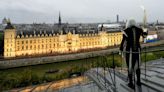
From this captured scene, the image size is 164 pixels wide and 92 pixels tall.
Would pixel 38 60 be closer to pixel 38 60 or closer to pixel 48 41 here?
pixel 38 60

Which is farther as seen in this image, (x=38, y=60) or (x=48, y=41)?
(x=48, y=41)

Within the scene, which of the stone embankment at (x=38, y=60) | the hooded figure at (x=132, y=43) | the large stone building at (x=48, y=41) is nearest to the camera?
the hooded figure at (x=132, y=43)

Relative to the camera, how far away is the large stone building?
44.5 meters

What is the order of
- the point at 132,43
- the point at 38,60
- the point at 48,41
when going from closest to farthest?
the point at 132,43
the point at 38,60
the point at 48,41

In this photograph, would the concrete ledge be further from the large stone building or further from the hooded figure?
the hooded figure

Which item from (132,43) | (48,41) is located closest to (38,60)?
(48,41)

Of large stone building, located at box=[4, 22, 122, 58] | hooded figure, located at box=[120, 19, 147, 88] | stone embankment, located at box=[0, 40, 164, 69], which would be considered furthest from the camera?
large stone building, located at box=[4, 22, 122, 58]

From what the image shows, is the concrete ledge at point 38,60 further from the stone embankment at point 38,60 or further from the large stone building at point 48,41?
the large stone building at point 48,41

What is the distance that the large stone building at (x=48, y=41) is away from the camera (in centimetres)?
4453

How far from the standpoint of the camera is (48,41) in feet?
159

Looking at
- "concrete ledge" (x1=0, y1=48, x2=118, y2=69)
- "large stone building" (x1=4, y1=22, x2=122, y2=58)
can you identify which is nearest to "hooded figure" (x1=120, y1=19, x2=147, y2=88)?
"concrete ledge" (x1=0, y1=48, x2=118, y2=69)

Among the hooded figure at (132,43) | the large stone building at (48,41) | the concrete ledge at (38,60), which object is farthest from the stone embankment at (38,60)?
the hooded figure at (132,43)

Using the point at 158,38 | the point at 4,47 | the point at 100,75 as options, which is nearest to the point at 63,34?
the point at 4,47

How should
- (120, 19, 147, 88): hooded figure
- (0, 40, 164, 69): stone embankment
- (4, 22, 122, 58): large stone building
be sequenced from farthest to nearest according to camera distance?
(4, 22, 122, 58): large stone building < (0, 40, 164, 69): stone embankment < (120, 19, 147, 88): hooded figure
